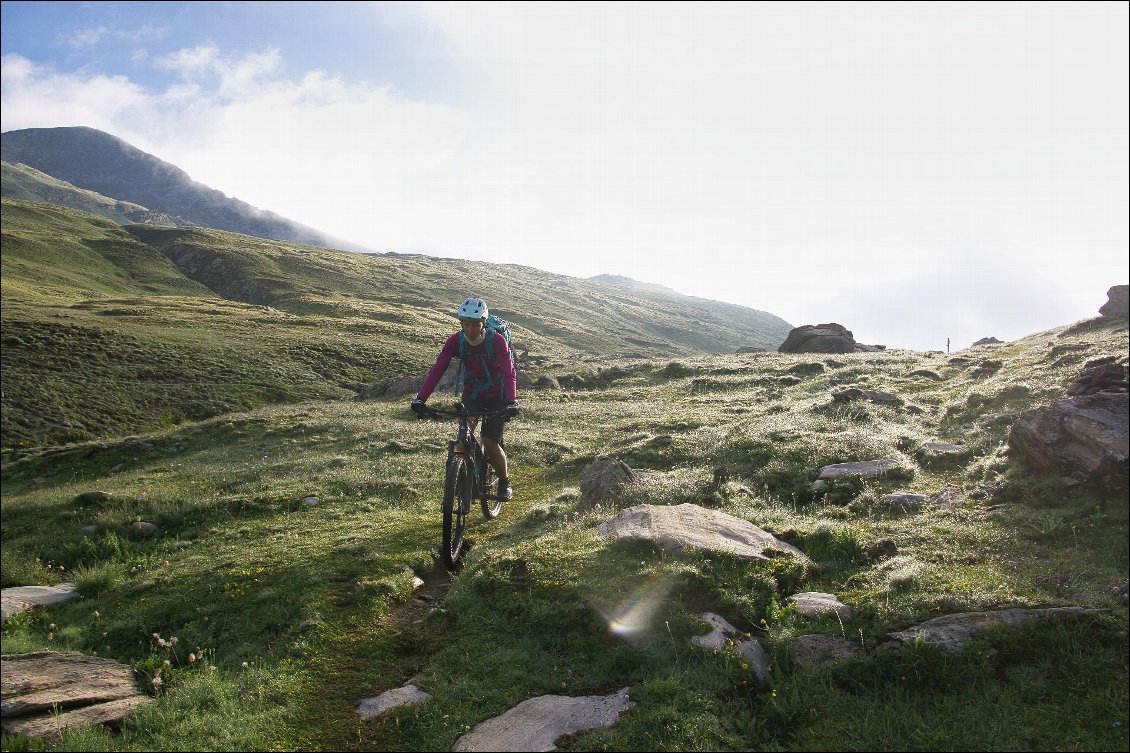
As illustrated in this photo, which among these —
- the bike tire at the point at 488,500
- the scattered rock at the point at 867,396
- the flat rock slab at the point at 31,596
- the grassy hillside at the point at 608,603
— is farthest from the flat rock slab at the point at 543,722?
the scattered rock at the point at 867,396

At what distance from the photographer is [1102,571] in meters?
7.05

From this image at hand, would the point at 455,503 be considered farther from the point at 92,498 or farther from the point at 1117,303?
the point at 1117,303

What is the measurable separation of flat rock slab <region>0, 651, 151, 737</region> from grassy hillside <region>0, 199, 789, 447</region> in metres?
43.9

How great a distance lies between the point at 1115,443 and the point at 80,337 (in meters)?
77.9

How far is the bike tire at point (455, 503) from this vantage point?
10336 millimetres

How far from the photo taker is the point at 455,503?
10812 mm

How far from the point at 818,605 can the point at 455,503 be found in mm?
6264

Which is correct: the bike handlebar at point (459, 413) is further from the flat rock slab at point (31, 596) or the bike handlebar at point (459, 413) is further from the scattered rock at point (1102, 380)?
the scattered rock at point (1102, 380)

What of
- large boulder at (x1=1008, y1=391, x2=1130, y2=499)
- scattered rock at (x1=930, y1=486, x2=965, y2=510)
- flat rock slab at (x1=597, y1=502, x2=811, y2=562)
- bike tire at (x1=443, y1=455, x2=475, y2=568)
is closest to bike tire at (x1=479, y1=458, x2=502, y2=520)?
bike tire at (x1=443, y1=455, x2=475, y2=568)

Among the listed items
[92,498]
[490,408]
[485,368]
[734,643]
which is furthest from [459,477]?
[92,498]

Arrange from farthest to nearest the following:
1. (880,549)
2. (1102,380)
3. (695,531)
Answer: (1102,380) → (695,531) → (880,549)

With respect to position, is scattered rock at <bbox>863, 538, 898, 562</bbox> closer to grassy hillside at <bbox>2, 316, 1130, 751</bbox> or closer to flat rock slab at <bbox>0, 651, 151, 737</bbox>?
grassy hillside at <bbox>2, 316, 1130, 751</bbox>

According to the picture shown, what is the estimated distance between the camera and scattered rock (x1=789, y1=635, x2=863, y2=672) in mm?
6266

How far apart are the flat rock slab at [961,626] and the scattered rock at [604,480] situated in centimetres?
751
